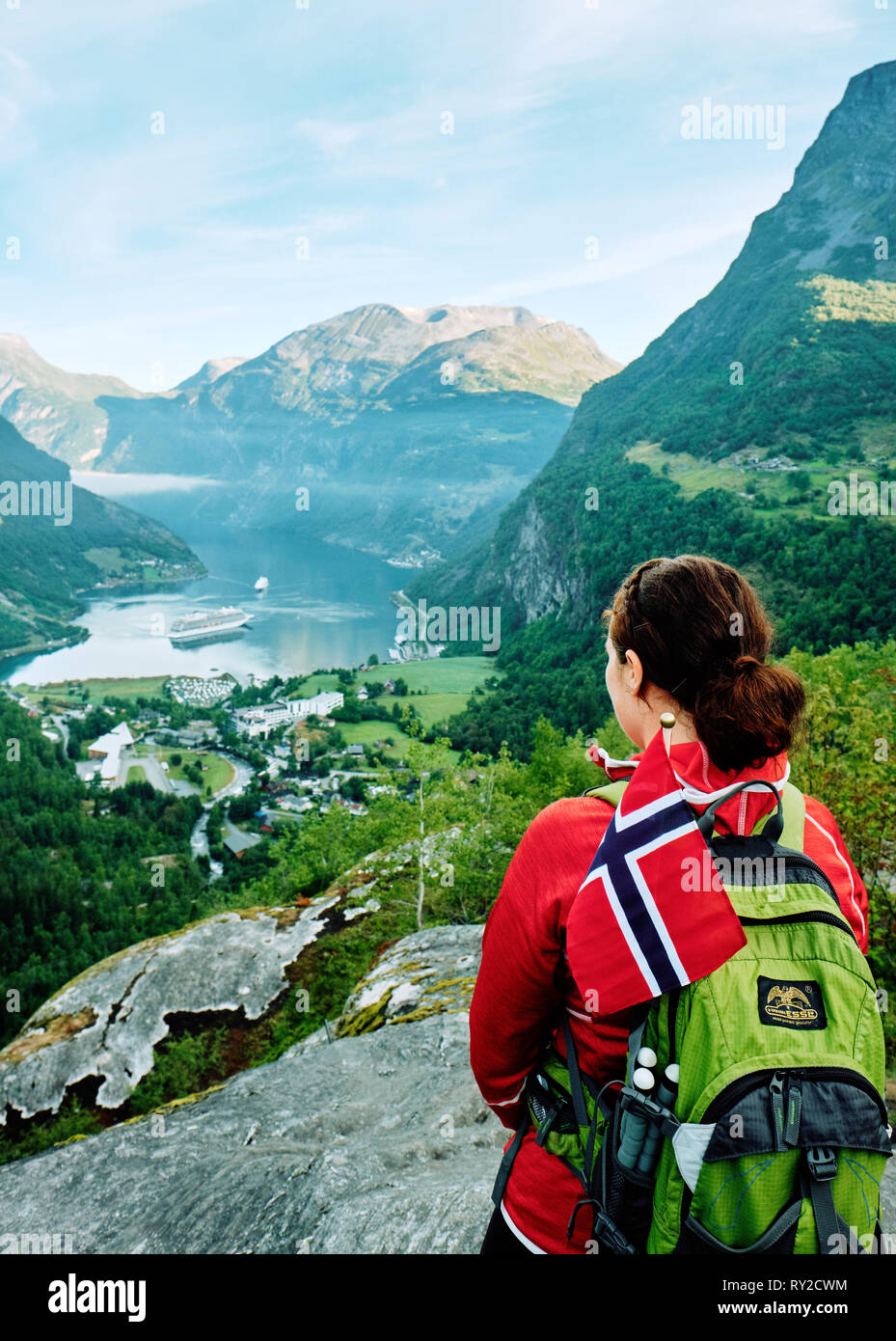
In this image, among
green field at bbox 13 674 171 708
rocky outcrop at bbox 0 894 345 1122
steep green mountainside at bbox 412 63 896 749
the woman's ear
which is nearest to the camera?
the woman's ear

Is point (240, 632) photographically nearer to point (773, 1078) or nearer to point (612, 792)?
point (612, 792)

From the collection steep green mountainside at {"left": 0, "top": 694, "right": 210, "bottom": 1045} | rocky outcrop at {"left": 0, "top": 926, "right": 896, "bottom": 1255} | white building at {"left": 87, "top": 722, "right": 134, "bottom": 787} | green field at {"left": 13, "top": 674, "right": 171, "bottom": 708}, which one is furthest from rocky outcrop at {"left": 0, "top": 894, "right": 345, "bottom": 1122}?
green field at {"left": 13, "top": 674, "right": 171, "bottom": 708}

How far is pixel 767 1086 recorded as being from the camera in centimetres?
147

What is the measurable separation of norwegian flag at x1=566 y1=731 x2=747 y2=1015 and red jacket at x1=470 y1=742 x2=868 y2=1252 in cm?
9

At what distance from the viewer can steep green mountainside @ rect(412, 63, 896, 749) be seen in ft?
186

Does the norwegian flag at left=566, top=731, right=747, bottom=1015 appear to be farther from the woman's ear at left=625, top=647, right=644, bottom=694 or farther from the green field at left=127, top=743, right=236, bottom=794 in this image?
the green field at left=127, top=743, right=236, bottom=794

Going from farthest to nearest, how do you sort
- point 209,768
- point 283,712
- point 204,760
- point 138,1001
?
point 283,712
point 204,760
point 209,768
point 138,1001

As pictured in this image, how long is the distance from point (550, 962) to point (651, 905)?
0.33m

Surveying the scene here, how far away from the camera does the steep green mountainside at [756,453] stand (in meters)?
56.8

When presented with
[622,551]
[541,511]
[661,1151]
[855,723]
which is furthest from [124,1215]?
[541,511]

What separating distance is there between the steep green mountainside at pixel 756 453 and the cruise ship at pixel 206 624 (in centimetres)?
4007

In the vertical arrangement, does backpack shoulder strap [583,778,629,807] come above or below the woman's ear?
below

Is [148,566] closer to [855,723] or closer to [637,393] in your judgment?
[637,393]

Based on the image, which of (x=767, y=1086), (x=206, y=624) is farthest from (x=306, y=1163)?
(x=206, y=624)
